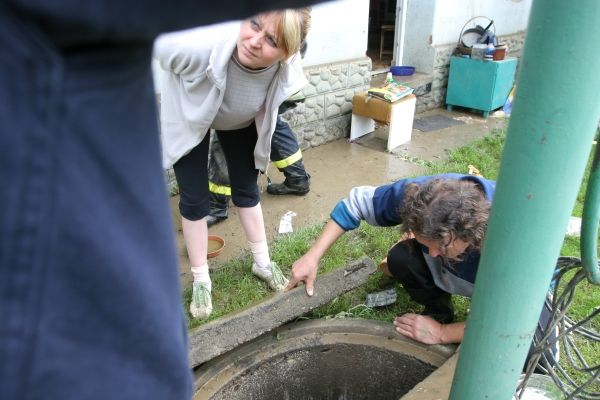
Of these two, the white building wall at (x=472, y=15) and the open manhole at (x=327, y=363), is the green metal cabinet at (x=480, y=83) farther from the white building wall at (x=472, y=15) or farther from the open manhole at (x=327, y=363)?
the open manhole at (x=327, y=363)

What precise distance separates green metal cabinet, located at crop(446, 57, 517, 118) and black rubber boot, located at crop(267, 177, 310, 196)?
10.7 ft

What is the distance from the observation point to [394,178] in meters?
4.40

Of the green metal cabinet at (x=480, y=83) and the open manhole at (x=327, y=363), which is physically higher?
the green metal cabinet at (x=480, y=83)

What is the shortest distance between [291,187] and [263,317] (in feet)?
5.92

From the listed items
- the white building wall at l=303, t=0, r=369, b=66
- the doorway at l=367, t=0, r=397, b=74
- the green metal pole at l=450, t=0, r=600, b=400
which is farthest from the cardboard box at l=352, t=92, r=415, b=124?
the green metal pole at l=450, t=0, r=600, b=400

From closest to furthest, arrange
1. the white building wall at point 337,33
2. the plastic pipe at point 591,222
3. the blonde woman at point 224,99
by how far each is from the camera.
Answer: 1. the plastic pipe at point 591,222
2. the blonde woman at point 224,99
3. the white building wall at point 337,33

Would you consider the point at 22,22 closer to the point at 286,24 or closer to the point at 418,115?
the point at 286,24

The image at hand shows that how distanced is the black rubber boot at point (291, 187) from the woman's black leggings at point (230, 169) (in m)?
1.35

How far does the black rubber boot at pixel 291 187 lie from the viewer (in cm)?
390

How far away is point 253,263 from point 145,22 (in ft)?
8.39

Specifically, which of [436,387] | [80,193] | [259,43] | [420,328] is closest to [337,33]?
[259,43]

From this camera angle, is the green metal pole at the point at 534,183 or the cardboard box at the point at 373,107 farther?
the cardboard box at the point at 373,107

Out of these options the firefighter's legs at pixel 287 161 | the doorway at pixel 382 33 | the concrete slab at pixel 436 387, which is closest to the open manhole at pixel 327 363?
the concrete slab at pixel 436 387

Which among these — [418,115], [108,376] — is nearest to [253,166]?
[108,376]
